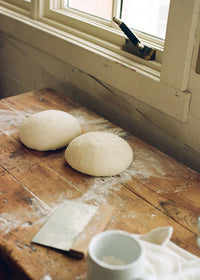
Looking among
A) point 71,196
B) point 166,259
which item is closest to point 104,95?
point 71,196

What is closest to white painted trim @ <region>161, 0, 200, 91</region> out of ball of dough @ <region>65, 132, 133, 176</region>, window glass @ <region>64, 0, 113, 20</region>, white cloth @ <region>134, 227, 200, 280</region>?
ball of dough @ <region>65, 132, 133, 176</region>

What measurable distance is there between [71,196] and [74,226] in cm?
14

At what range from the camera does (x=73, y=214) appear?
0.98 m

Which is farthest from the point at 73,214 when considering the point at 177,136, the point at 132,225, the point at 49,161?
the point at 177,136

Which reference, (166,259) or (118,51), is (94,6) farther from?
(166,259)

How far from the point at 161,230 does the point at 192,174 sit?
A: 363 mm

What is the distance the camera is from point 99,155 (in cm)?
116

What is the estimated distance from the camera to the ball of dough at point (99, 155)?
1.15 m

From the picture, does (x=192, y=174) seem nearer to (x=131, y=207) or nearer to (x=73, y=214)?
(x=131, y=207)

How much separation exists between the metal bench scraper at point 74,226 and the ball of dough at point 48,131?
30 cm

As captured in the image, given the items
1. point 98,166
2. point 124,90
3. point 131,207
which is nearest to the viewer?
point 131,207

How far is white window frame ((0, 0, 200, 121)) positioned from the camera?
3.92 feet

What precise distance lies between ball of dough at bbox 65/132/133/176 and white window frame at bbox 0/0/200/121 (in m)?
0.25

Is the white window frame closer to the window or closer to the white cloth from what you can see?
the window
